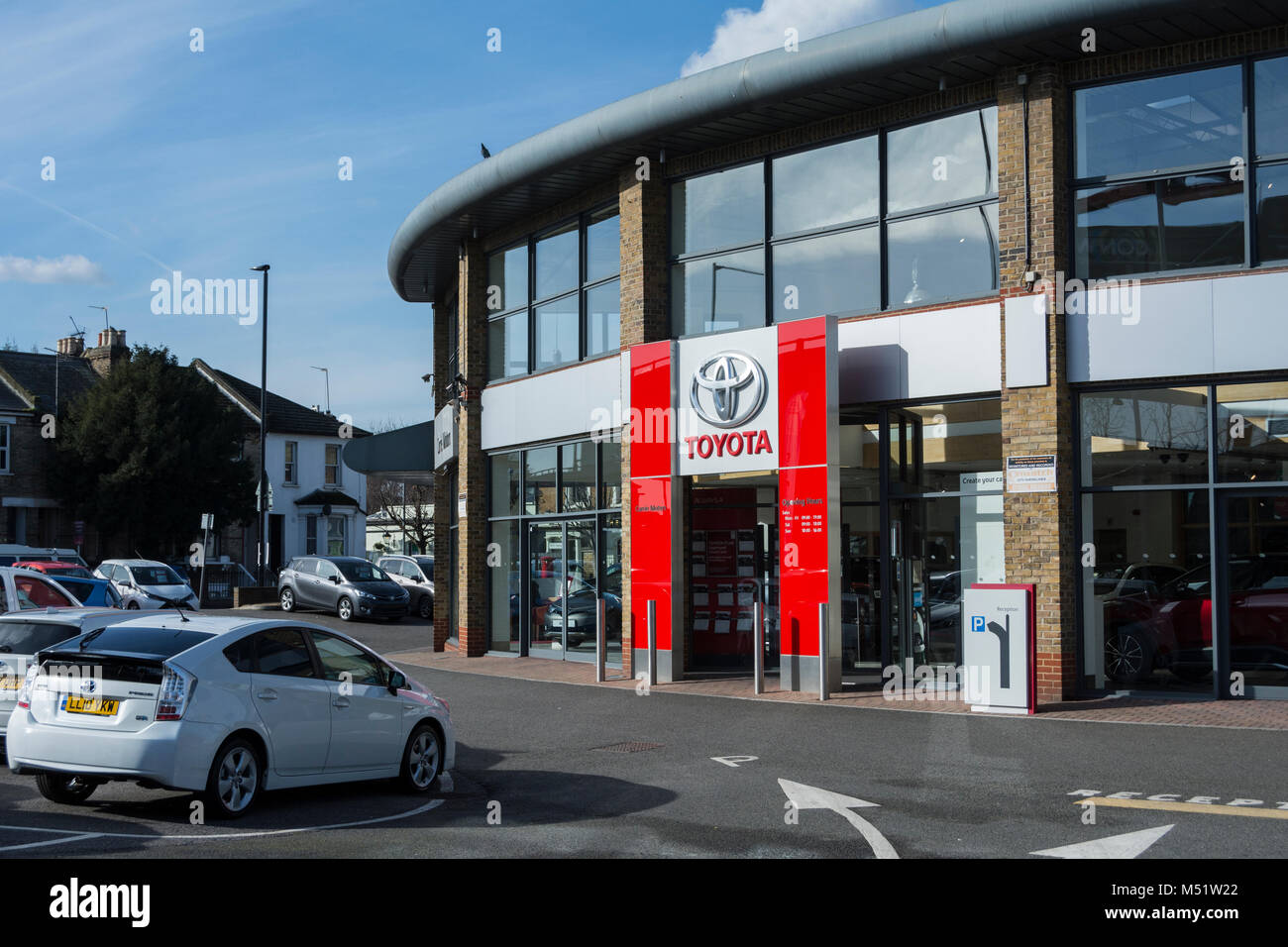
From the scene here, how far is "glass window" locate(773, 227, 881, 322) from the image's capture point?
17234 millimetres

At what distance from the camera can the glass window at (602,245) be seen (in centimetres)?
2048

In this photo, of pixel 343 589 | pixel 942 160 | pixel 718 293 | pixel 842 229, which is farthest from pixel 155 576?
pixel 942 160

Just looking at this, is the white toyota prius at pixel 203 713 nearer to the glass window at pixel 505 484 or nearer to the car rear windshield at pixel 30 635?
the car rear windshield at pixel 30 635

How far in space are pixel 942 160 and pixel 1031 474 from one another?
4.15 meters

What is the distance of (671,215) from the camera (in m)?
19.6

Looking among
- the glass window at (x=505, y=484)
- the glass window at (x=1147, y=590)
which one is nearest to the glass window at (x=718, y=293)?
the glass window at (x=505, y=484)

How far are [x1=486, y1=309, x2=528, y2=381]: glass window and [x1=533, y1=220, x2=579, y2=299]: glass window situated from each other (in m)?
0.70

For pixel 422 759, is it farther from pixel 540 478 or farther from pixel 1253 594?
pixel 540 478

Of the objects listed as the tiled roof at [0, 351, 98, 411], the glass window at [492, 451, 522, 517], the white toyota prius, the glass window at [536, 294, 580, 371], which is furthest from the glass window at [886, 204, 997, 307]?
the tiled roof at [0, 351, 98, 411]

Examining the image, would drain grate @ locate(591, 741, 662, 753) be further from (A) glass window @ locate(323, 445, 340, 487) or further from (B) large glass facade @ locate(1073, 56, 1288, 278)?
(A) glass window @ locate(323, 445, 340, 487)

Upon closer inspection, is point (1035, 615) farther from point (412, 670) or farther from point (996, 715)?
point (412, 670)

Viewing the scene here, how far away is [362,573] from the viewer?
3644 centimetres
